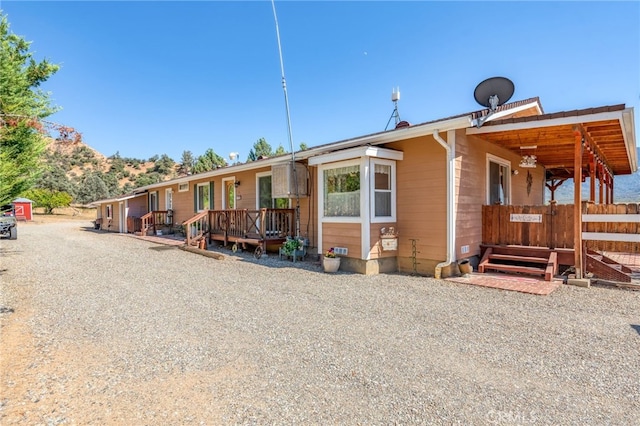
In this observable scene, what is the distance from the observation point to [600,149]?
8.75 m

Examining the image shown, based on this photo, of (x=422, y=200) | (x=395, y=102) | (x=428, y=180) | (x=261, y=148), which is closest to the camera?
(x=428, y=180)

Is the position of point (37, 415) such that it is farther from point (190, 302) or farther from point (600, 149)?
point (600, 149)

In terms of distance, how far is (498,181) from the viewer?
886 cm

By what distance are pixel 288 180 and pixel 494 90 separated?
18.3 ft

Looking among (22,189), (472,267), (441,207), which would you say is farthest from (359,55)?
(22,189)

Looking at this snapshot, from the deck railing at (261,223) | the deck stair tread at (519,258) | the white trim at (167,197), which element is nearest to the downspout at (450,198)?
the deck stair tread at (519,258)

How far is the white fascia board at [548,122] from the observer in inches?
220

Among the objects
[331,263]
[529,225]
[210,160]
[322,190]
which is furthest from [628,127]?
[210,160]

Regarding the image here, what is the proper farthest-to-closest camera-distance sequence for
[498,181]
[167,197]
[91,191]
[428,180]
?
[91,191] < [167,197] < [498,181] < [428,180]

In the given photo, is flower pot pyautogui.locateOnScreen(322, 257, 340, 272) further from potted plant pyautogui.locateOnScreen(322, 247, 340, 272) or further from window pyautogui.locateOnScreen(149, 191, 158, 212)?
window pyautogui.locateOnScreen(149, 191, 158, 212)

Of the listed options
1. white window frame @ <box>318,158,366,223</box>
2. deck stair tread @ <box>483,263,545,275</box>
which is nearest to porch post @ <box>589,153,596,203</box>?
deck stair tread @ <box>483,263,545,275</box>

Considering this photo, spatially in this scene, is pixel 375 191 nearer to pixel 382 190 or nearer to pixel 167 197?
pixel 382 190

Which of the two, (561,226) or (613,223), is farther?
(561,226)

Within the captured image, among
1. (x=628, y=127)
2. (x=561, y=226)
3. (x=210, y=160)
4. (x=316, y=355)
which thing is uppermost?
(x=210, y=160)
